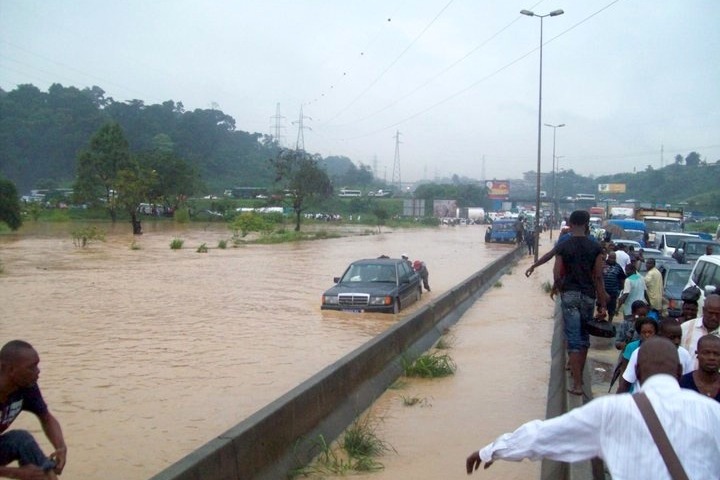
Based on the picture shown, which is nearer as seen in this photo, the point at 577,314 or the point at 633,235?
the point at 577,314

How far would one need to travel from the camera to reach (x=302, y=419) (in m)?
7.41

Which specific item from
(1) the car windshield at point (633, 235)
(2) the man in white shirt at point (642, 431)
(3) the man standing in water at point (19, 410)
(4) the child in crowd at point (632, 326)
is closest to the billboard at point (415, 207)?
(1) the car windshield at point (633, 235)

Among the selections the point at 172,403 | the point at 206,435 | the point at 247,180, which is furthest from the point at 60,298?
the point at 247,180

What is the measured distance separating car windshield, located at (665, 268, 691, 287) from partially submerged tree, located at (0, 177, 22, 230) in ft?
124

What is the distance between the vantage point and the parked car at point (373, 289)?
1722 cm

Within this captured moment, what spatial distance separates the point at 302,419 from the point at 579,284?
→ 320cm

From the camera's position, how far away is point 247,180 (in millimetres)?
130375

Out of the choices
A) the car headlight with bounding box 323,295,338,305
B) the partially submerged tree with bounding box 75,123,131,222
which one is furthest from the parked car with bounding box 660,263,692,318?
the partially submerged tree with bounding box 75,123,131,222

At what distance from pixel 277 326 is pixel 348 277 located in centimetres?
204

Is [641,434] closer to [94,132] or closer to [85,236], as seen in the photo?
[85,236]

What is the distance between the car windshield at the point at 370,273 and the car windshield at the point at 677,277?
19.7ft

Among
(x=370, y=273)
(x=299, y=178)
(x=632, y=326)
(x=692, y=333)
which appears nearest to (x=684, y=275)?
(x=370, y=273)

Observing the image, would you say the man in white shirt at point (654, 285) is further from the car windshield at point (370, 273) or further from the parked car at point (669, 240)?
the parked car at point (669, 240)

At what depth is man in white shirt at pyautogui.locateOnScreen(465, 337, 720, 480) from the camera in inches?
117
